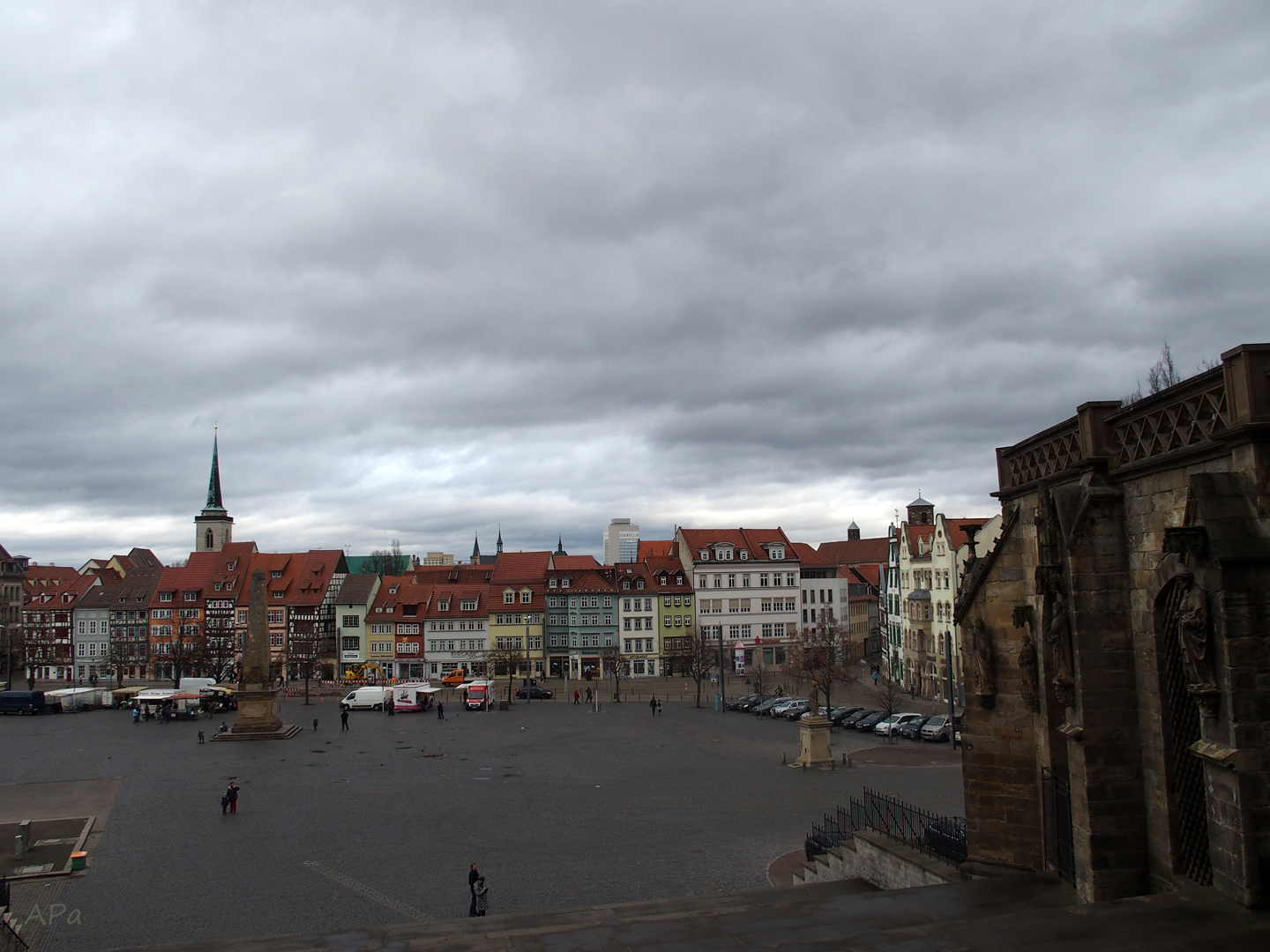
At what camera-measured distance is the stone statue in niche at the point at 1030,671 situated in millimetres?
12914

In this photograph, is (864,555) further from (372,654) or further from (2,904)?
(2,904)

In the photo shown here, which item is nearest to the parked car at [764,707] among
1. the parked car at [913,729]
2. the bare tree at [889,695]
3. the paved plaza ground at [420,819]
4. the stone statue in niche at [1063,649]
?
the bare tree at [889,695]

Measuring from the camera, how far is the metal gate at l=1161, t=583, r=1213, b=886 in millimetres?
9633

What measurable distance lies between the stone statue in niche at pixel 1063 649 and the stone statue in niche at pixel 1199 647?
6.91 feet

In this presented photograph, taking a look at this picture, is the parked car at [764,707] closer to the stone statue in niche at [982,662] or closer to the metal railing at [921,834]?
the metal railing at [921,834]

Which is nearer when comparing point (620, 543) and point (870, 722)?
point (870, 722)

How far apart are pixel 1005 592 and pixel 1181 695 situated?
13.3ft

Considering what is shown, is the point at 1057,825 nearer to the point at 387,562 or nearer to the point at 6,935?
the point at 6,935

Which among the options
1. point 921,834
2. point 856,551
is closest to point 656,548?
point 856,551

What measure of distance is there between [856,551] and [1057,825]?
11961cm

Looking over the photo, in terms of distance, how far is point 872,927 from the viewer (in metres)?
9.81

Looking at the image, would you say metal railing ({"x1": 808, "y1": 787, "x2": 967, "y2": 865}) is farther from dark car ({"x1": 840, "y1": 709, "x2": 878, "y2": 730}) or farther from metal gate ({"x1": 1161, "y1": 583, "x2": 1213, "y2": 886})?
dark car ({"x1": 840, "y1": 709, "x2": 878, "y2": 730})

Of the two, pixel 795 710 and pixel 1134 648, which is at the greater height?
pixel 1134 648

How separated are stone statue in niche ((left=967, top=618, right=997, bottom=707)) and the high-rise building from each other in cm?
11110
